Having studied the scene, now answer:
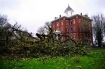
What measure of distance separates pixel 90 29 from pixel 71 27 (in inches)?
264

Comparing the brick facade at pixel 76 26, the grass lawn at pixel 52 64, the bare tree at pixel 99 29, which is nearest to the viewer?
the grass lawn at pixel 52 64

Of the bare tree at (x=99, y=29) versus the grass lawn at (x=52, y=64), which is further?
the bare tree at (x=99, y=29)

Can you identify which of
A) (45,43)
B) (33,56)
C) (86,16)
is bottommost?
(33,56)

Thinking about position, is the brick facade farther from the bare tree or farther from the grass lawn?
the grass lawn

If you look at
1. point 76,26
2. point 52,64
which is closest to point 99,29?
point 76,26

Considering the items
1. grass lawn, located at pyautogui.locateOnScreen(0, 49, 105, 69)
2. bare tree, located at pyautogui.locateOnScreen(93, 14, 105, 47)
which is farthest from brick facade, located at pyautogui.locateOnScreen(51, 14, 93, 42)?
grass lawn, located at pyautogui.locateOnScreen(0, 49, 105, 69)

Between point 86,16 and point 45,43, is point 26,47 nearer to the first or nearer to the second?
point 45,43

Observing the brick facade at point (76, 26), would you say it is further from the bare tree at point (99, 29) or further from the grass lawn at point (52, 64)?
the grass lawn at point (52, 64)

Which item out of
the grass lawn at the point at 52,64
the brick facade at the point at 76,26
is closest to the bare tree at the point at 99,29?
the brick facade at the point at 76,26

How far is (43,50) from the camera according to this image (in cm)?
1419

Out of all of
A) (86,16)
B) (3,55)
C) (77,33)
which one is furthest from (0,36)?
(86,16)

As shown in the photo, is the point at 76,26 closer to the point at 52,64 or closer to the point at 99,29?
→ the point at 99,29

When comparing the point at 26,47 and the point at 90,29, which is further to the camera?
the point at 90,29

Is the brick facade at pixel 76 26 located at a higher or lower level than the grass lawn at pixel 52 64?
higher
